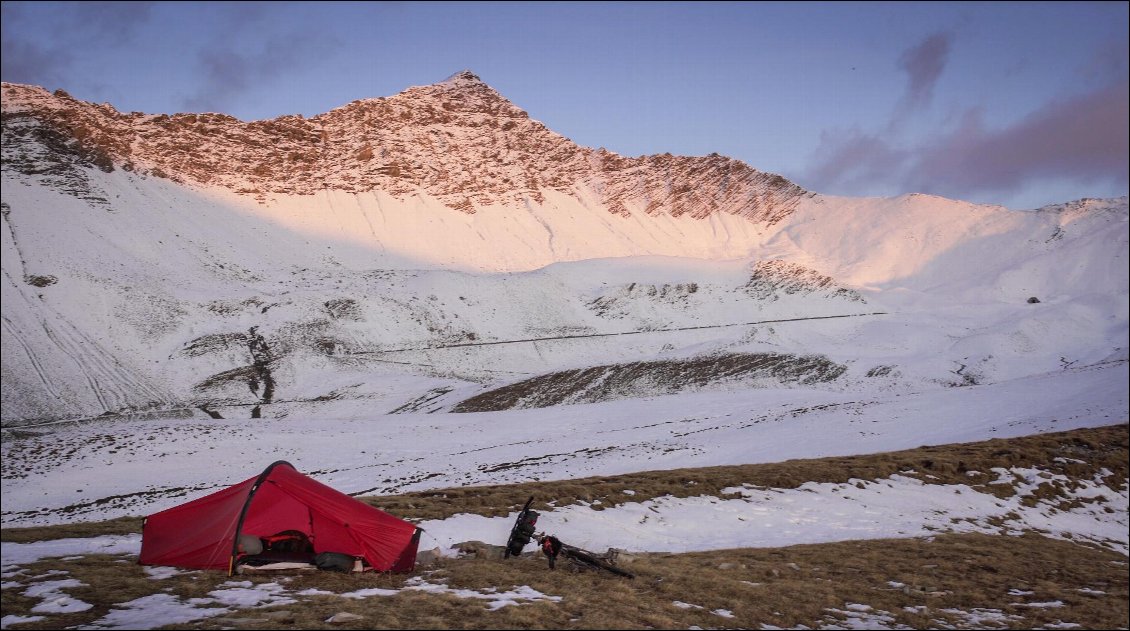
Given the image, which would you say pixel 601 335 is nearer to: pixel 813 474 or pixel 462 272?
pixel 462 272

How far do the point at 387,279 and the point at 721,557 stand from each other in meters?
95.7

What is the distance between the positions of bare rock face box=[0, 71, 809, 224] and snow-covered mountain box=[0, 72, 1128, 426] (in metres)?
0.64

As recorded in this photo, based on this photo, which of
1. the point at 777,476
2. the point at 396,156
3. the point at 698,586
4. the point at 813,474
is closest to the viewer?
the point at 698,586

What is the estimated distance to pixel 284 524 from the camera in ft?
48.4

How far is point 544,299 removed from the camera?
358 ft

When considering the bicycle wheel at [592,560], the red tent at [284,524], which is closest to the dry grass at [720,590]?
the bicycle wheel at [592,560]

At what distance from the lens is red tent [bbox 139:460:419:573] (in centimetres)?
1433

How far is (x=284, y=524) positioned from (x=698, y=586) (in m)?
8.36

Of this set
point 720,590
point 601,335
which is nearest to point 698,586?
point 720,590

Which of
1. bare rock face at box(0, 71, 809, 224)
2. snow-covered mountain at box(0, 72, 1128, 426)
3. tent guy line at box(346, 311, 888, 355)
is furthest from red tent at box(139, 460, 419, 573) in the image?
bare rock face at box(0, 71, 809, 224)

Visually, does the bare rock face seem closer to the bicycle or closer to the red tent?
the red tent

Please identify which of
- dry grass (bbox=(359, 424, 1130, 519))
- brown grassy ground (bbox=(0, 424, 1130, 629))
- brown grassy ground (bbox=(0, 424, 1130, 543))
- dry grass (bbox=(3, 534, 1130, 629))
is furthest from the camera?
dry grass (bbox=(359, 424, 1130, 519))

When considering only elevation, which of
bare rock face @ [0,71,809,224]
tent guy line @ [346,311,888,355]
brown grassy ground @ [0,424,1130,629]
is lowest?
brown grassy ground @ [0,424,1130,629]

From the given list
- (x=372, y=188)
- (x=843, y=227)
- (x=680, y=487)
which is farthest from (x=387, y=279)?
(x=843, y=227)
